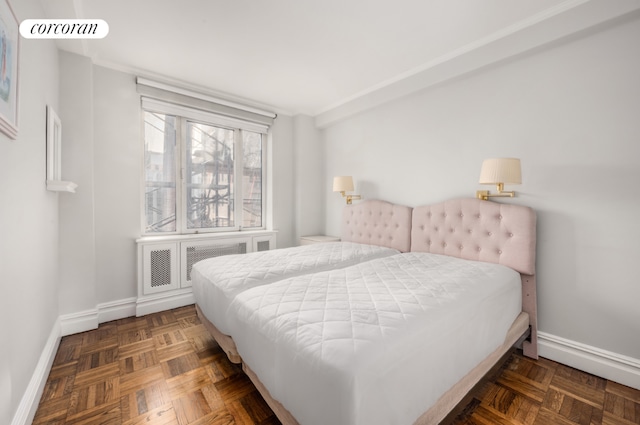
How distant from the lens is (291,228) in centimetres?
423

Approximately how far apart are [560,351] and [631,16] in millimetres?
2348

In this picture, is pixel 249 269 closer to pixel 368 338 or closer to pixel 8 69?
pixel 368 338

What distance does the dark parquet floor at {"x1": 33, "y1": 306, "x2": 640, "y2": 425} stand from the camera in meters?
1.47

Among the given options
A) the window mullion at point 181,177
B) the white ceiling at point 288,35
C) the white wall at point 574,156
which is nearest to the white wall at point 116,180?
the white ceiling at point 288,35

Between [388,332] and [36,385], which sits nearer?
[388,332]

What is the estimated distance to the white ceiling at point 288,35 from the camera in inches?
75.0

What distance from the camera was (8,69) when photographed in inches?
47.1

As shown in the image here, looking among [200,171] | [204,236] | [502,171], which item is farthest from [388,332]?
[200,171]

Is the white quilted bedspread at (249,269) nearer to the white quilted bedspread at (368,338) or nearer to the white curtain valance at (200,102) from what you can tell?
the white quilted bedspread at (368,338)

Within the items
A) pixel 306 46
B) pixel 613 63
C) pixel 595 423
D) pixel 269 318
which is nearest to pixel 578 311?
pixel 595 423

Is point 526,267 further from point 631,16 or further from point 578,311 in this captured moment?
point 631,16

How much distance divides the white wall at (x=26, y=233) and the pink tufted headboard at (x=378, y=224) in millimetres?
2922

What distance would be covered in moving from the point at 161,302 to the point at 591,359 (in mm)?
3811

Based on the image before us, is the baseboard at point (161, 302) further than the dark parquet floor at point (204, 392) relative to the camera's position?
Yes
